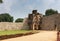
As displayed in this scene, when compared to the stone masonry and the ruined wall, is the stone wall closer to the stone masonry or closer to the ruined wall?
the stone masonry

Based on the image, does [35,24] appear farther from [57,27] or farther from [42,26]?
[57,27]

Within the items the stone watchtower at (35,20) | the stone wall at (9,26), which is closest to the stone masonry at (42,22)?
the stone watchtower at (35,20)

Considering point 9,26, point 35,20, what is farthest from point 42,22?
point 9,26

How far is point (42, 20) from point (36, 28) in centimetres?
223

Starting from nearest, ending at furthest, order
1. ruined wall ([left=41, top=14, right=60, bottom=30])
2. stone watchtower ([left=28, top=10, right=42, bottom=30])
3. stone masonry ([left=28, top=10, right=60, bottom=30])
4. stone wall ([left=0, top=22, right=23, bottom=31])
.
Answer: ruined wall ([left=41, top=14, right=60, bottom=30])
stone masonry ([left=28, top=10, right=60, bottom=30])
stone wall ([left=0, top=22, right=23, bottom=31])
stone watchtower ([left=28, top=10, right=42, bottom=30])

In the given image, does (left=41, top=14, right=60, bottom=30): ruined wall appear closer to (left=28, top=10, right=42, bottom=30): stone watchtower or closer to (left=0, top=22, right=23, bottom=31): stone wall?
(left=28, top=10, right=42, bottom=30): stone watchtower

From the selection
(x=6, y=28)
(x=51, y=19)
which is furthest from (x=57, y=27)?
(x=6, y=28)

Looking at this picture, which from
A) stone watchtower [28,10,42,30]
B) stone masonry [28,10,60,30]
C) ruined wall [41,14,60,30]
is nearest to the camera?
ruined wall [41,14,60,30]

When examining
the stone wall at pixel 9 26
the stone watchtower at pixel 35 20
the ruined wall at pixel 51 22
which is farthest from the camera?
the stone watchtower at pixel 35 20

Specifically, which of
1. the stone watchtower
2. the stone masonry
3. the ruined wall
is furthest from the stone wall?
the ruined wall

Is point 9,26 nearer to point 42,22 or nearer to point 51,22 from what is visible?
point 42,22

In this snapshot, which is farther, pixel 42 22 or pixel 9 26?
pixel 42 22

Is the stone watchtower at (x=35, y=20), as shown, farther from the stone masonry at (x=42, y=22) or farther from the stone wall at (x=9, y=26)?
the stone wall at (x=9, y=26)

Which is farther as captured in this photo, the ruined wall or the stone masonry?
the stone masonry
